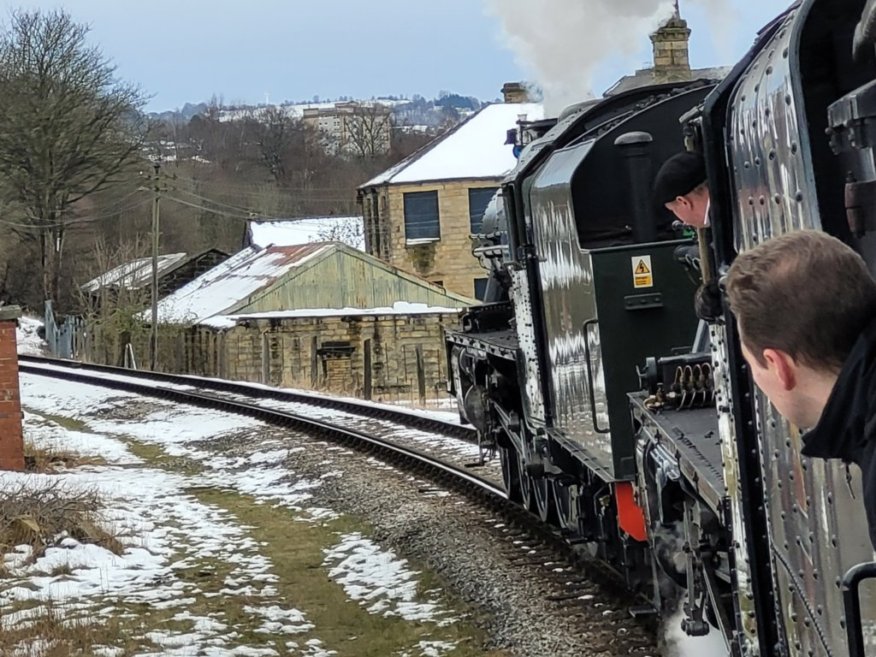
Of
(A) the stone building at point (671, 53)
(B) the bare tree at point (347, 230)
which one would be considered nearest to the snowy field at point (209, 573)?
(A) the stone building at point (671, 53)

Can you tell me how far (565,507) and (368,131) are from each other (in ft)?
241

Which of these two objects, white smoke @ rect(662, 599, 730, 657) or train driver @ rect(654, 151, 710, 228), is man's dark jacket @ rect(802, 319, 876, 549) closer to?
train driver @ rect(654, 151, 710, 228)

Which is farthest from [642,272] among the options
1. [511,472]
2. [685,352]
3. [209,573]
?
[209,573]

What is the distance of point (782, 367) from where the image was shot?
218 cm

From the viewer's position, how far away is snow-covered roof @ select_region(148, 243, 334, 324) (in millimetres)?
38656

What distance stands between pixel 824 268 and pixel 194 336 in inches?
1453

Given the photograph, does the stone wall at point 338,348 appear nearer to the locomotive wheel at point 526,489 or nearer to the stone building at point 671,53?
the stone building at point 671,53

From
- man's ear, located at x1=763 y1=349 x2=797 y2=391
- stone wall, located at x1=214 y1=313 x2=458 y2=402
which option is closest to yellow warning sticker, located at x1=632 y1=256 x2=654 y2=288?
man's ear, located at x1=763 y1=349 x2=797 y2=391

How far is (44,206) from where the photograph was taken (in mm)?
47094

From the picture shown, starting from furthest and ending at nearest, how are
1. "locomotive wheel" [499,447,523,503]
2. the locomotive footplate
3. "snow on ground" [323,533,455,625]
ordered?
"locomotive wheel" [499,447,523,503], "snow on ground" [323,533,455,625], the locomotive footplate

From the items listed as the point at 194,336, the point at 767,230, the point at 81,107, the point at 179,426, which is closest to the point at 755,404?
the point at 767,230

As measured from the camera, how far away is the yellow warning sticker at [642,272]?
21.6 feet

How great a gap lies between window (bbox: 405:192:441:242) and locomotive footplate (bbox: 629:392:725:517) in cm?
A: 3821

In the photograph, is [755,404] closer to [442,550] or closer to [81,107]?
[442,550]
